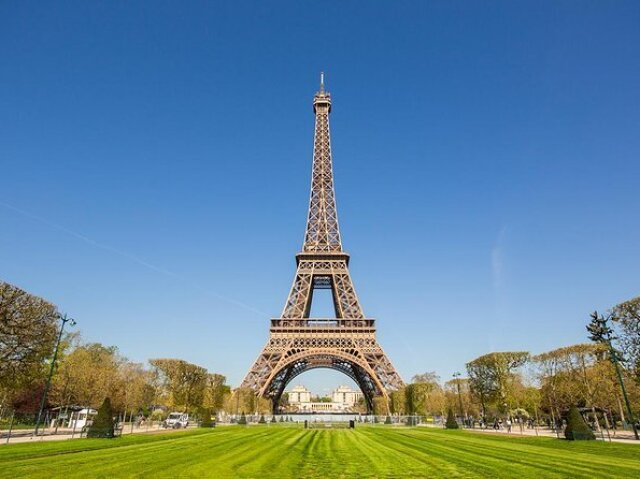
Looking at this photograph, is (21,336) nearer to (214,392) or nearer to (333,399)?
(214,392)

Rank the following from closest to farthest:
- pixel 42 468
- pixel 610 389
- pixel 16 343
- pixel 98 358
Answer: pixel 42 468
pixel 16 343
pixel 610 389
pixel 98 358

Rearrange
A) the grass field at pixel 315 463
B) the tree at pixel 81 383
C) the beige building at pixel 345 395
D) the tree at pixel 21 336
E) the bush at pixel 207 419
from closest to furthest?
the grass field at pixel 315 463, the tree at pixel 21 336, the bush at pixel 207 419, the tree at pixel 81 383, the beige building at pixel 345 395

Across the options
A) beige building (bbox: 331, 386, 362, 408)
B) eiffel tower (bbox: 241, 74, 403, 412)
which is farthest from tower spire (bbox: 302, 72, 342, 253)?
beige building (bbox: 331, 386, 362, 408)

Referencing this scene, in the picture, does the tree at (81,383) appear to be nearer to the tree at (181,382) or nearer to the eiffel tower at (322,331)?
the tree at (181,382)

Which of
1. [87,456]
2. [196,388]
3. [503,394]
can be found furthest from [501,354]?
[87,456]

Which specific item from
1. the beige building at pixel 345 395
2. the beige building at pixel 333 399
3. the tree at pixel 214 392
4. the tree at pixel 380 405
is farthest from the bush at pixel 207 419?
the beige building at pixel 345 395

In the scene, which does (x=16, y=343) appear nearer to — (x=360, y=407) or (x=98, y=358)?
(x=98, y=358)
